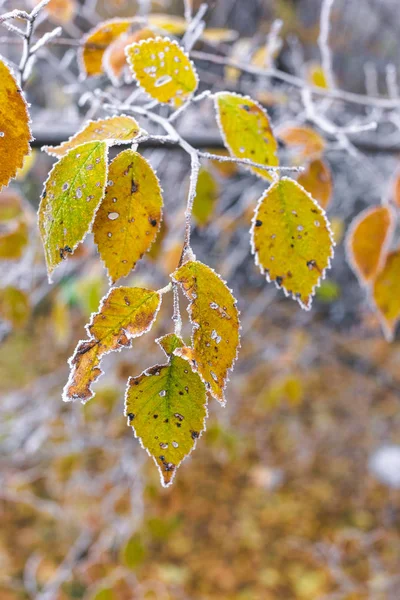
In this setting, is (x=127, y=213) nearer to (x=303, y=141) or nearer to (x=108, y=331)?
(x=108, y=331)

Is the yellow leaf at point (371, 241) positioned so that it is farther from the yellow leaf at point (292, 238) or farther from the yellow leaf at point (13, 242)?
the yellow leaf at point (13, 242)

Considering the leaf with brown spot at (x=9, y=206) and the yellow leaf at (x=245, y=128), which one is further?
the leaf with brown spot at (x=9, y=206)

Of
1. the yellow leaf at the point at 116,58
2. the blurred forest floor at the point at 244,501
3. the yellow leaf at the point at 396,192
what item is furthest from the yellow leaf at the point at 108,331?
the blurred forest floor at the point at 244,501

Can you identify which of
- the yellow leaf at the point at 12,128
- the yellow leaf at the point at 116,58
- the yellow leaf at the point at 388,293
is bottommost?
the yellow leaf at the point at 388,293

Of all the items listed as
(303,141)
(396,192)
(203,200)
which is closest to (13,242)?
(203,200)

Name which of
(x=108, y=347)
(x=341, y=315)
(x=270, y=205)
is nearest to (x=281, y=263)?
A: (x=270, y=205)

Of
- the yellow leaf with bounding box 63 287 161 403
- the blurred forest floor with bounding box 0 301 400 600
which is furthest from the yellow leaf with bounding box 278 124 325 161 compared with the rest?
the blurred forest floor with bounding box 0 301 400 600
